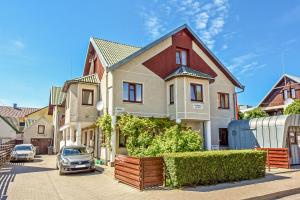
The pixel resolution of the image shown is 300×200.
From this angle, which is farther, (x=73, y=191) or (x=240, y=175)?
(x=240, y=175)

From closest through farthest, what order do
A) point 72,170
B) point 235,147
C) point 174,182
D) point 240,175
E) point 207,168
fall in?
point 174,182 < point 207,168 < point 240,175 < point 72,170 < point 235,147

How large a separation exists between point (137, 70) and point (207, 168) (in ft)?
33.3

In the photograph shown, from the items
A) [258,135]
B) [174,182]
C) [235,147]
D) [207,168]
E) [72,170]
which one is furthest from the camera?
[235,147]

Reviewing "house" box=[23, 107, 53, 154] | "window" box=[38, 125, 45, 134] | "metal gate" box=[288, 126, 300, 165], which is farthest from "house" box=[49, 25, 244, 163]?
"window" box=[38, 125, 45, 134]

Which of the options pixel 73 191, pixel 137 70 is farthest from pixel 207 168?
pixel 137 70

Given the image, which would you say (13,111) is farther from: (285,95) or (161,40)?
(285,95)

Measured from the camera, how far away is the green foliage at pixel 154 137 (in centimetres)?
1270

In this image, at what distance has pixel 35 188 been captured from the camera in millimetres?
10891

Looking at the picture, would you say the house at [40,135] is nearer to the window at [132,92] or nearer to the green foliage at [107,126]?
the green foliage at [107,126]

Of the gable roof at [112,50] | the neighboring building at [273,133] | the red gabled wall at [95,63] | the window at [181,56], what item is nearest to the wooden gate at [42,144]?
the red gabled wall at [95,63]

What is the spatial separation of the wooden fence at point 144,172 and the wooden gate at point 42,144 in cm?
3018

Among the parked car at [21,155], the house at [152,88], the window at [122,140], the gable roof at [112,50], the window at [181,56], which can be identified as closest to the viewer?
the window at [122,140]

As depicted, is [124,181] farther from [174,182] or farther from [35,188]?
[35,188]

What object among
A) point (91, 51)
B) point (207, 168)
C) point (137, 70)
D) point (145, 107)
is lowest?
point (207, 168)
